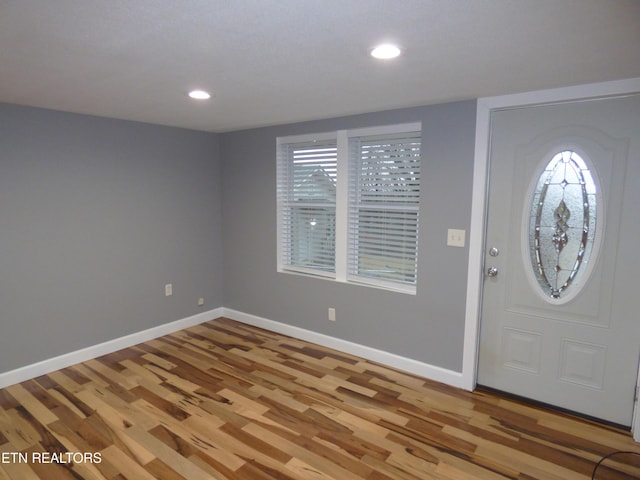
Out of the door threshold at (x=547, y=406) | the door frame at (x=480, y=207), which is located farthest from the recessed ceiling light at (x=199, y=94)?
the door threshold at (x=547, y=406)

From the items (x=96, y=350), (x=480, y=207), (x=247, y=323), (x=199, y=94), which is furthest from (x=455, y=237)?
(x=96, y=350)

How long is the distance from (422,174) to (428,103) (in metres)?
0.53

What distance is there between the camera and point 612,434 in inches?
97.3

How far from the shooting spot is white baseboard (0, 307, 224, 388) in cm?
307

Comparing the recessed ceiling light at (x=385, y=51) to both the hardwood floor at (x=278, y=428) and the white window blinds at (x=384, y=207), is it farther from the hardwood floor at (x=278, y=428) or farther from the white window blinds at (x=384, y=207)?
the hardwood floor at (x=278, y=428)

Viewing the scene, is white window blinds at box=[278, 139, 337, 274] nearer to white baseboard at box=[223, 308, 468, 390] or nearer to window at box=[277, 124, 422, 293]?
window at box=[277, 124, 422, 293]

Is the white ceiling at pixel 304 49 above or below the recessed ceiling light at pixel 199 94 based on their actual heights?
below

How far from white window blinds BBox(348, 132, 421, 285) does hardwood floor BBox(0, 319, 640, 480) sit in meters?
0.88

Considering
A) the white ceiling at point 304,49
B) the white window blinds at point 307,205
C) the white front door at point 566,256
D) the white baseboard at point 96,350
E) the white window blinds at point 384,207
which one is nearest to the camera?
the white ceiling at point 304,49

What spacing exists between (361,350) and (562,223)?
193 centimetres

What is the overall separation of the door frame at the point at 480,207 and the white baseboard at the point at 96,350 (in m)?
2.87

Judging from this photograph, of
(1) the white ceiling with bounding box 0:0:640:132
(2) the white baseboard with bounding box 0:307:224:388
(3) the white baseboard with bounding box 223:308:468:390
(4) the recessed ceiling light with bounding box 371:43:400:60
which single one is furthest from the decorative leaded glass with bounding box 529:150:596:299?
(2) the white baseboard with bounding box 0:307:224:388

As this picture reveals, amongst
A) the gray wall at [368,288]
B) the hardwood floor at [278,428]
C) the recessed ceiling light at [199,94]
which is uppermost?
the recessed ceiling light at [199,94]

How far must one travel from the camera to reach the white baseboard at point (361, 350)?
3.12 m
